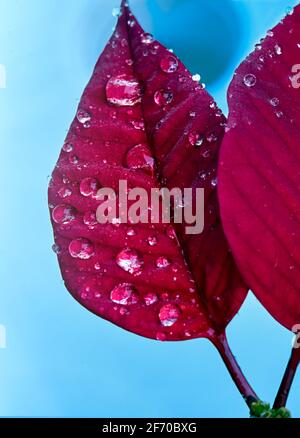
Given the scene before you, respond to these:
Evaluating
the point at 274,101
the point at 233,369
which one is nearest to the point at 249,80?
the point at 274,101

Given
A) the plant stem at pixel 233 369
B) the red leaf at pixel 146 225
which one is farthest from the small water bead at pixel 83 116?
the plant stem at pixel 233 369

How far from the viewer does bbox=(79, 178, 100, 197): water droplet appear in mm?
211

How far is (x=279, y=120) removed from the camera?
0.20 meters

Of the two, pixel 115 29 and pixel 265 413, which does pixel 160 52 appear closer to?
pixel 115 29

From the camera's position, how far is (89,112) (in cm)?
22

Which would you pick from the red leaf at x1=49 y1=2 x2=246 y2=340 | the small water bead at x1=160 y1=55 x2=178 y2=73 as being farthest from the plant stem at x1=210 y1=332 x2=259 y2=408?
the small water bead at x1=160 y1=55 x2=178 y2=73

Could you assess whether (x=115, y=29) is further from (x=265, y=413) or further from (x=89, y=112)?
(x=265, y=413)

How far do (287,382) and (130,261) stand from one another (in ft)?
0.25

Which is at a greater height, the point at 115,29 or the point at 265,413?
the point at 115,29

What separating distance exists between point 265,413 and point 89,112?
0.13 m

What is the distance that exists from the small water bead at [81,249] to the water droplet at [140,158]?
3 cm
